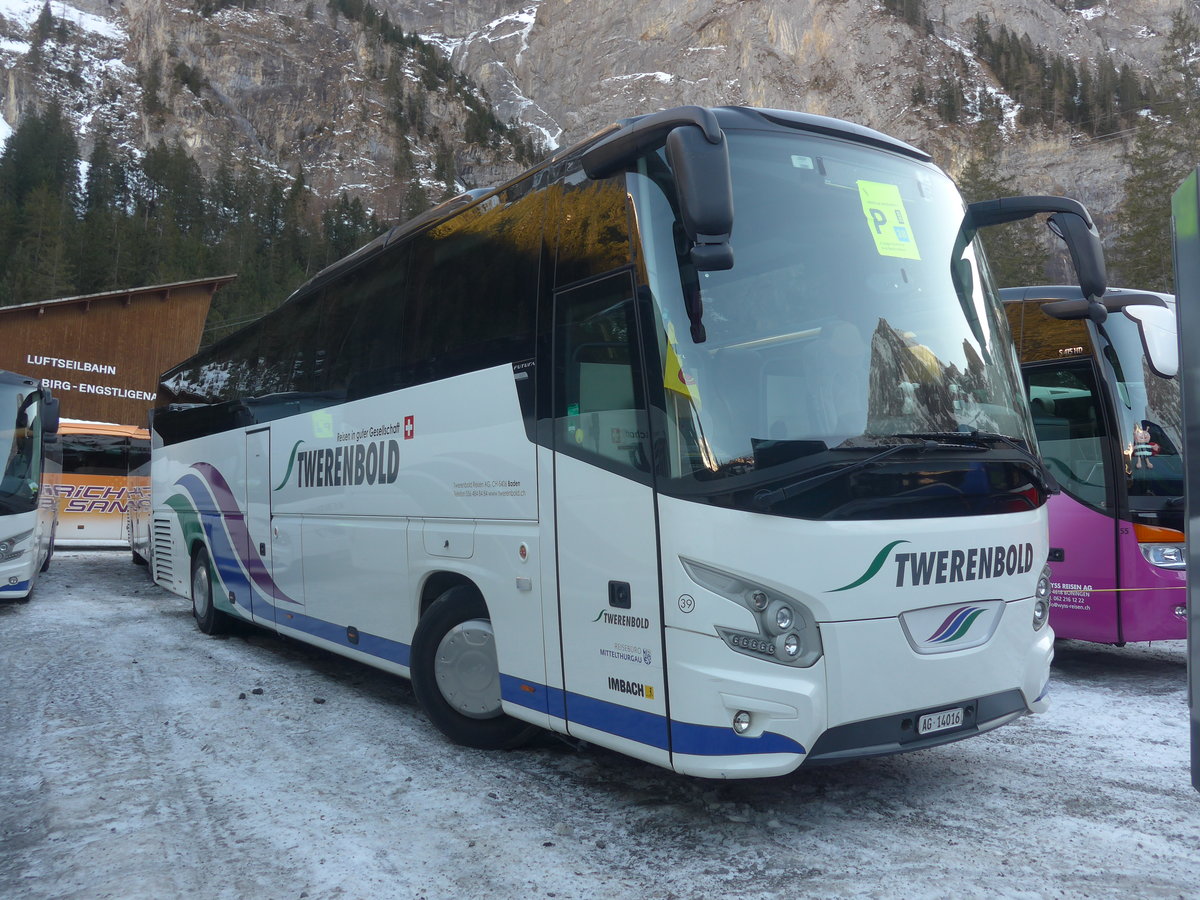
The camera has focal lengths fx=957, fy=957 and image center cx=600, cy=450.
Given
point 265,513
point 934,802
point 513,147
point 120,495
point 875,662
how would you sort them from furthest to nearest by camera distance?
point 513,147
point 120,495
point 265,513
point 934,802
point 875,662

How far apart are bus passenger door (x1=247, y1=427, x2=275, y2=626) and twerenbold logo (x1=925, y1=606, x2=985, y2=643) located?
6.21 meters

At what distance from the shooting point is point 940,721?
13.4ft

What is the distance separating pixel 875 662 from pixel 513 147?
133 m

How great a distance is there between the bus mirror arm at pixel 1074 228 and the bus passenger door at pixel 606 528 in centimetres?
207

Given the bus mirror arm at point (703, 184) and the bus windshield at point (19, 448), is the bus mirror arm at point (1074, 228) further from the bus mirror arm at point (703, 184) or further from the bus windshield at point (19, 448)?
the bus windshield at point (19, 448)

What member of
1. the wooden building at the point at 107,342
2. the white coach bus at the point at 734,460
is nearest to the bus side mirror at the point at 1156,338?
the white coach bus at the point at 734,460

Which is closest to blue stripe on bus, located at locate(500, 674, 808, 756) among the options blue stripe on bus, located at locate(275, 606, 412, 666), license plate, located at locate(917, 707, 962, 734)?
license plate, located at locate(917, 707, 962, 734)

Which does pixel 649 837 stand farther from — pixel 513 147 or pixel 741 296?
pixel 513 147

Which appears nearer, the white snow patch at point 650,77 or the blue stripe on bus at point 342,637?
the blue stripe on bus at point 342,637

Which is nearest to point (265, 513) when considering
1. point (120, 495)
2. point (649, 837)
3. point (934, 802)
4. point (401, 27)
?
point (649, 837)

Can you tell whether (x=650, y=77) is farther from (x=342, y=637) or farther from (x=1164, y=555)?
(x=342, y=637)

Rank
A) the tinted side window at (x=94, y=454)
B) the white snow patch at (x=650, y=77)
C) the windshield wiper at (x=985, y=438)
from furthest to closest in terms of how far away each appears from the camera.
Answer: the white snow patch at (x=650, y=77) < the tinted side window at (x=94, y=454) < the windshield wiper at (x=985, y=438)

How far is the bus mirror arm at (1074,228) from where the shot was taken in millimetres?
5004

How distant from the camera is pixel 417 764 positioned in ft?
17.5
